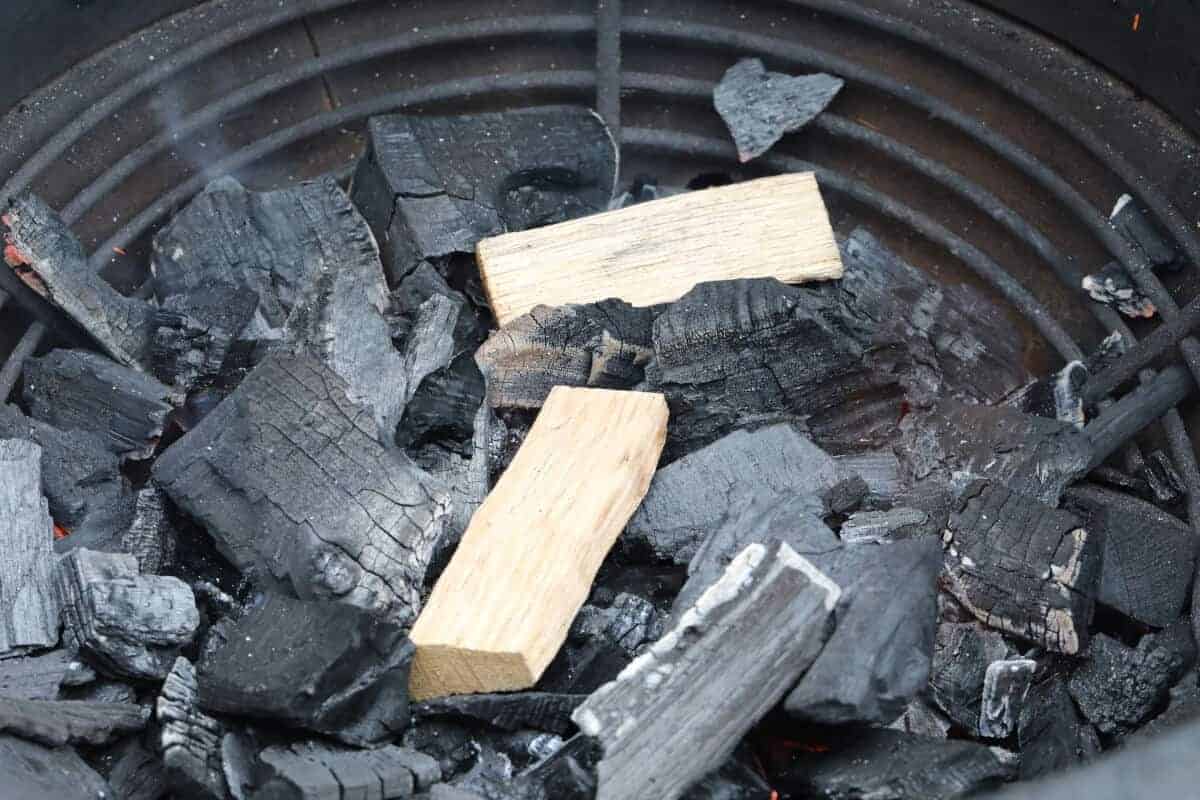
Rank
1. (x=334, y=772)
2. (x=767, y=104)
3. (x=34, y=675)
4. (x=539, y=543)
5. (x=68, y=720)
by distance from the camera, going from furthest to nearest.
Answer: (x=767, y=104) < (x=539, y=543) < (x=34, y=675) < (x=68, y=720) < (x=334, y=772)

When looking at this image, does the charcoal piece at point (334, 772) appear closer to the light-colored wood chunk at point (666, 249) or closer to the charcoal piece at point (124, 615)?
the charcoal piece at point (124, 615)

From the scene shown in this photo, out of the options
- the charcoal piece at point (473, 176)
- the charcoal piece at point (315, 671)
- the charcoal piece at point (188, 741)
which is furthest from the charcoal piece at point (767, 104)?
the charcoal piece at point (188, 741)

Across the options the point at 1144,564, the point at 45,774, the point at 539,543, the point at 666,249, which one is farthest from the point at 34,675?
the point at 1144,564

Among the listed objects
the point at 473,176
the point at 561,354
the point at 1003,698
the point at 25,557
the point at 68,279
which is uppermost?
the point at 473,176

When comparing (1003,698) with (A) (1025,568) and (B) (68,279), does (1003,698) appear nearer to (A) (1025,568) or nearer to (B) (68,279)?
(A) (1025,568)

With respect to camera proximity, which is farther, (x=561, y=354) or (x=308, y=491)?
(x=561, y=354)

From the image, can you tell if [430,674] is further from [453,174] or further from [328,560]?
[453,174]

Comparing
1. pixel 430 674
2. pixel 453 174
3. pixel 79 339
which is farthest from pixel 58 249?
pixel 430 674
